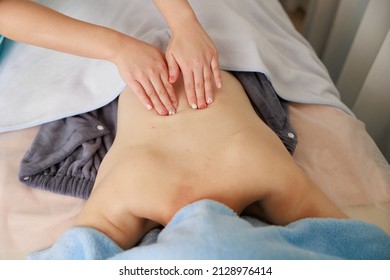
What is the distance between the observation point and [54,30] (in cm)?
90

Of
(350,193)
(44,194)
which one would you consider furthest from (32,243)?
(350,193)

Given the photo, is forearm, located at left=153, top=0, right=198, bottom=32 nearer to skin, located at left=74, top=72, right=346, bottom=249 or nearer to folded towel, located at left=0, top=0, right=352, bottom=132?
folded towel, located at left=0, top=0, right=352, bottom=132

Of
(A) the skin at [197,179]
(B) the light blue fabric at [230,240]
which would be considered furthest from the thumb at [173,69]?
(B) the light blue fabric at [230,240]

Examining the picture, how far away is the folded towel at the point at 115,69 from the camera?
1.00 meters

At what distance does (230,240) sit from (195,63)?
442mm

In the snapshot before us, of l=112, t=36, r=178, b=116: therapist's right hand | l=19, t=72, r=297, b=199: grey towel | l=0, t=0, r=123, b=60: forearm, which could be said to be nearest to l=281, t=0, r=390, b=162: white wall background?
l=19, t=72, r=297, b=199: grey towel

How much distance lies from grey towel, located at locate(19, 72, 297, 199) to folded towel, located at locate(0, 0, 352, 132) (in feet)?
0.11

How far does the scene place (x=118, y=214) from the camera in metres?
0.71

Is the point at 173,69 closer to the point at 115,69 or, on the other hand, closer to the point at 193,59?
the point at 193,59

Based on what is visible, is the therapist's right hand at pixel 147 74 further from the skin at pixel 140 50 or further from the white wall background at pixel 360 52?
the white wall background at pixel 360 52

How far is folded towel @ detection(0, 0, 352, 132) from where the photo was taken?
100 centimetres

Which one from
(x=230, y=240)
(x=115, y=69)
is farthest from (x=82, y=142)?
(x=230, y=240)

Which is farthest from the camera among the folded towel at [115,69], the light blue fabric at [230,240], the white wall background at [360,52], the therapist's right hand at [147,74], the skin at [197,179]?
the white wall background at [360,52]

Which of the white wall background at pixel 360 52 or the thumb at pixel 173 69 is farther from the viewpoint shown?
the white wall background at pixel 360 52
